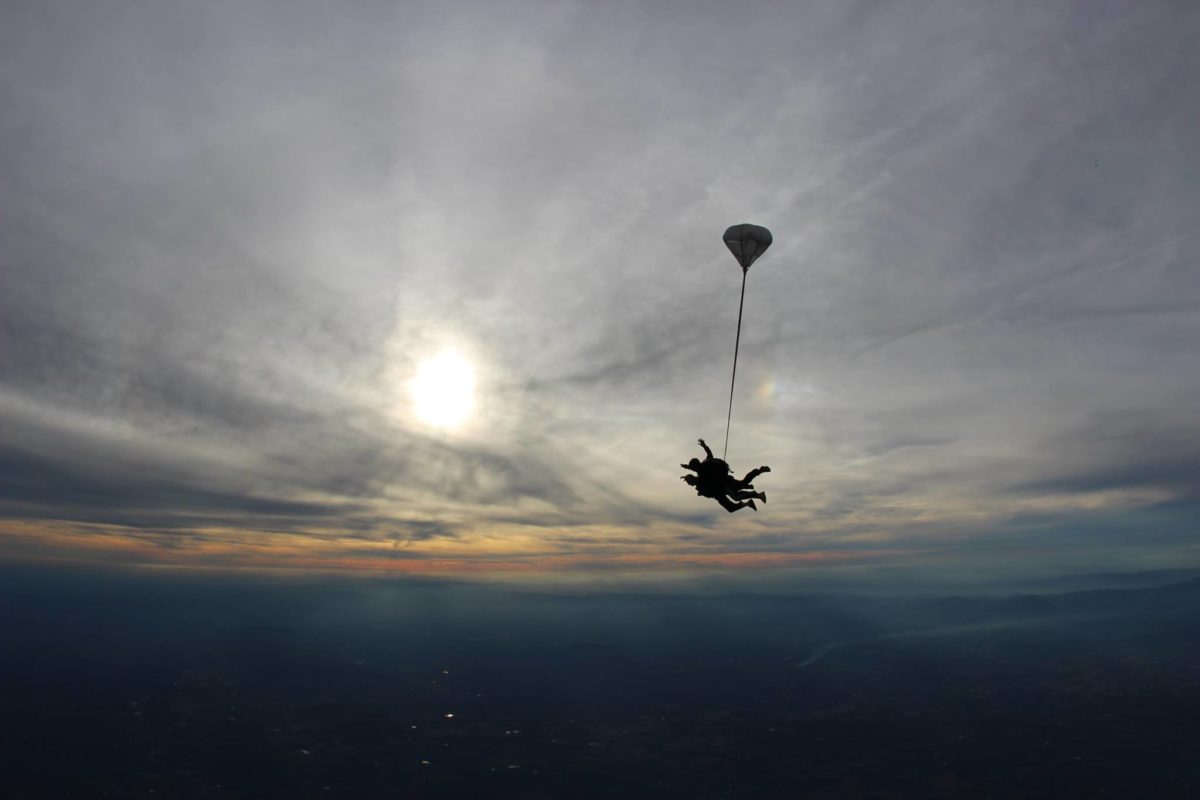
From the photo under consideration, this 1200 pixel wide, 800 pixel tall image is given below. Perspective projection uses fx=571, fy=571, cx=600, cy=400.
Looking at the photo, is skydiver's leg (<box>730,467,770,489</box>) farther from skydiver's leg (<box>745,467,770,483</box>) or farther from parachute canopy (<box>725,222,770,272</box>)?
parachute canopy (<box>725,222,770,272</box>)

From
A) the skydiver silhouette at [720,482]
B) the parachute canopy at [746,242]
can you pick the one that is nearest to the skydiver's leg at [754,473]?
the skydiver silhouette at [720,482]

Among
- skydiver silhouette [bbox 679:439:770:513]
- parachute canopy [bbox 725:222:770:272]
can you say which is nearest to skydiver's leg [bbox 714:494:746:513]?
skydiver silhouette [bbox 679:439:770:513]

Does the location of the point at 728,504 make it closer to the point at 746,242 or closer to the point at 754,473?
the point at 754,473

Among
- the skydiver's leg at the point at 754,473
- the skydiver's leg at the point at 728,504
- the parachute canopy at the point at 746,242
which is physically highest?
the parachute canopy at the point at 746,242

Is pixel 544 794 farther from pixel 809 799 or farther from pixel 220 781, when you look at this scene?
pixel 220 781

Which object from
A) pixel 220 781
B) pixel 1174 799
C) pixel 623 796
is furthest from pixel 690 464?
pixel 1174 799

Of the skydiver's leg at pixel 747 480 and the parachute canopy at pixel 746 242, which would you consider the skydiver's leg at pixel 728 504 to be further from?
the parachute canopy at pixel 746 242
